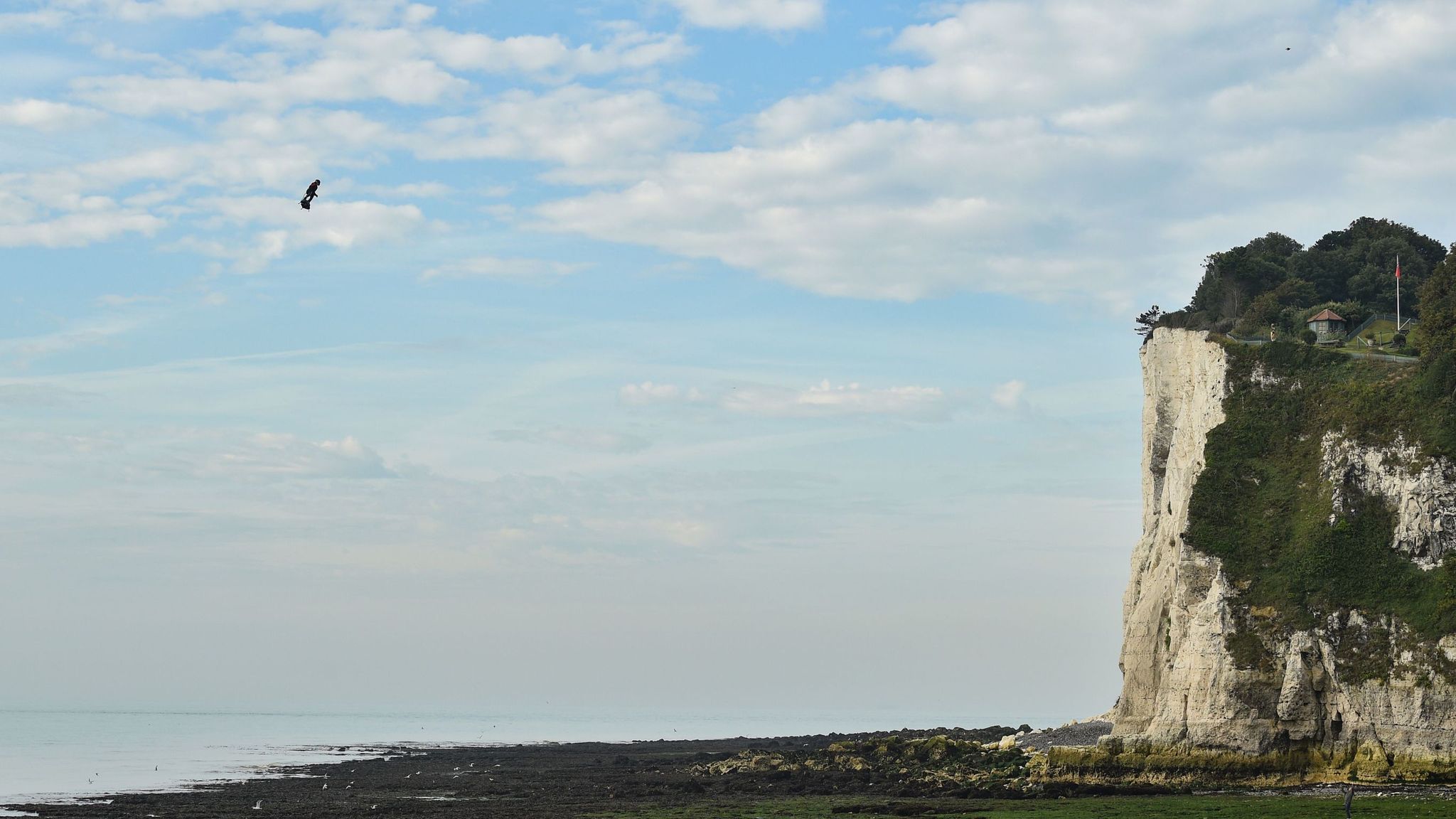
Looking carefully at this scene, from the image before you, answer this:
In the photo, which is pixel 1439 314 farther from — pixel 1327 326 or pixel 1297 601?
pixel 1297 601

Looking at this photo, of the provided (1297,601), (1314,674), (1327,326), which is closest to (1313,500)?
(1297,601)

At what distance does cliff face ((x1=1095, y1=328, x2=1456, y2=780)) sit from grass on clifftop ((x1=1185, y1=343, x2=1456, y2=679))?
0.84ft

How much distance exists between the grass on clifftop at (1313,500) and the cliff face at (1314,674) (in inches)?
10.0

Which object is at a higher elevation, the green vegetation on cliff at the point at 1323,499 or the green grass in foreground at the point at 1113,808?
the green vegetation on cliff at the point at 1323,499

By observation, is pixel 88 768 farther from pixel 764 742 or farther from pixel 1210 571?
pixel 1210 571

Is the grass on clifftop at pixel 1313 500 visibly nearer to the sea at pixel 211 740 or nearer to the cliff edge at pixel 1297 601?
the cliff edge at pixel 1297 601

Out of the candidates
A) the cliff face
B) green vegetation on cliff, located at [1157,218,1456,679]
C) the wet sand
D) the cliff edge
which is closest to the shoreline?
the wet sand

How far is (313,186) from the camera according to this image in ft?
70.0

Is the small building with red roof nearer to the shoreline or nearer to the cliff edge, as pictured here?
the cliff edge

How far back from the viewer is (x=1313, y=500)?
50.5 m

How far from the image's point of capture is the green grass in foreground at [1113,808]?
1405 inches

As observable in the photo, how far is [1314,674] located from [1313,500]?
7406 mm

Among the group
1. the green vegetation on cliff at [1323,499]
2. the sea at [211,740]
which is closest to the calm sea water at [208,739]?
the sea at [211,740]

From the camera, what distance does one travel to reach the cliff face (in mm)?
43781
